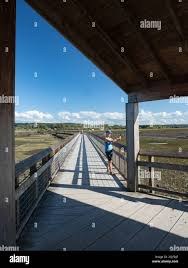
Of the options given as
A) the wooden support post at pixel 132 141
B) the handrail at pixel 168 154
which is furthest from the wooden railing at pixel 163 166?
the wooden support post at pixel 132 141

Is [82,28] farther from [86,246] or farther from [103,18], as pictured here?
[86,246]

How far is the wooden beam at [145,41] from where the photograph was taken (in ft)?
14.9

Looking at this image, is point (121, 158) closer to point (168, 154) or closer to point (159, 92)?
point (168, 154)

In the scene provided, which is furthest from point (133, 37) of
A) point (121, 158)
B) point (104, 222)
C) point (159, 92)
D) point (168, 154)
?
point (121, 158)

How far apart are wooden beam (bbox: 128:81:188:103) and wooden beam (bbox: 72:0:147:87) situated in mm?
243

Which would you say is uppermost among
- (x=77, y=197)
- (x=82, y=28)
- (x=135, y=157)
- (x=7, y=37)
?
(x=82, y=28)

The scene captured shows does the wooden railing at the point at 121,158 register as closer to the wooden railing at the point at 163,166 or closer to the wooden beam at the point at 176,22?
the wooden railing at the point at 163,166

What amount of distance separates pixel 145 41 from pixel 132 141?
9.32ft

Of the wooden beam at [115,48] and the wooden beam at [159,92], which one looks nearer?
the wooden beam at [115,48]

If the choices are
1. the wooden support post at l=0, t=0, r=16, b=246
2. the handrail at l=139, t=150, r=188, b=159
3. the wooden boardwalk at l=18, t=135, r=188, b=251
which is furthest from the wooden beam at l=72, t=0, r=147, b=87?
the wooden boardwalk at l=18, t=135, r=188, b=251

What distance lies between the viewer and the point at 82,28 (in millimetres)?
5086

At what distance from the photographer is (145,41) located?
5129mm
